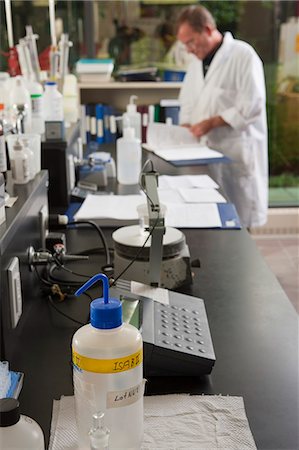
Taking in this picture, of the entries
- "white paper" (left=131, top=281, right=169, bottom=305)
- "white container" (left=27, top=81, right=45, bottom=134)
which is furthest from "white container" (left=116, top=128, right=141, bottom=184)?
"white paper" (left=131, top=281, right=169, bottom=305)

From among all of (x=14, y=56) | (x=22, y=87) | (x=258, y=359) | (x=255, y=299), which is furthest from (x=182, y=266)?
(x=14, y=56)

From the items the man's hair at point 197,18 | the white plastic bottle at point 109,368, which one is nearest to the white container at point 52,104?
the man's hair at point 197,18

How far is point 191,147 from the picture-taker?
336 cm

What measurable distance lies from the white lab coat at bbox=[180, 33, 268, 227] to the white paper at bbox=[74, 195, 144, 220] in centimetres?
113

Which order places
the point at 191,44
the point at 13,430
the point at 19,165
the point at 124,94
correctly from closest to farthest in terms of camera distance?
the point at 13,430, the point at 19,165, the point at 191,44, the point at 124,94

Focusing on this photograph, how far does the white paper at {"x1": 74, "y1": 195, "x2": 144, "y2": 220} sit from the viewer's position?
218 cm

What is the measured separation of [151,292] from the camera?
4.52 ft

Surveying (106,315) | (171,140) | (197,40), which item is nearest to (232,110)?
(171,140)

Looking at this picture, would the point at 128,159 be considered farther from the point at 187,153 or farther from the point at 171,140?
the point at 171,140

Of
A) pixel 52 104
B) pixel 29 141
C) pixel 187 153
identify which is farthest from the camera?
pixel 187 153

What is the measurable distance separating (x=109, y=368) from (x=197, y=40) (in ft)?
10.2

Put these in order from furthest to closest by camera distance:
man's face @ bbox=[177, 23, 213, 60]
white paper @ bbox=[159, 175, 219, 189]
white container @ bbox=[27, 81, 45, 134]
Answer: man's face @ bbox=[177, 23, 213, 60], white paper @ bbox=[159, 175, 219, 189], white container @ bbox=[27, 81, 45, 134]

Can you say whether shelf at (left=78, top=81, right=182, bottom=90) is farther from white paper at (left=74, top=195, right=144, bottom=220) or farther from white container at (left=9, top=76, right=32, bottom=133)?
white container at (left=9, top=76, right=32, bottom=133)

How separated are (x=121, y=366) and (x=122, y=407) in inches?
2.7
